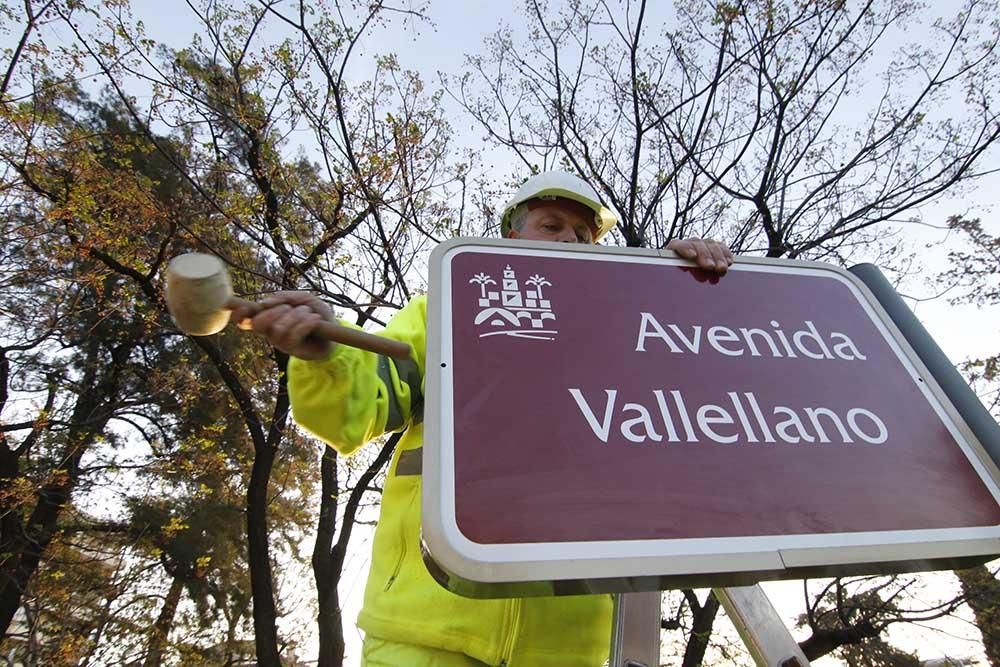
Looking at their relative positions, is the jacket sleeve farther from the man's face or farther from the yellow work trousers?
the man's face

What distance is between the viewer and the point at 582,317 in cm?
113

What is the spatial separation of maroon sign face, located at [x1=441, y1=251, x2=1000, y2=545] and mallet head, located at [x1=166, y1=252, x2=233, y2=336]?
14.4 inches

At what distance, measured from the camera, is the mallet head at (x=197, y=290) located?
3.06ft

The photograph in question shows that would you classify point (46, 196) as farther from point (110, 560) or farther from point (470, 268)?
point (470, 268)

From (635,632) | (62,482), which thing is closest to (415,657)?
(635,632)

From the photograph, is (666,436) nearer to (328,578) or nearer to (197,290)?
(197,290)

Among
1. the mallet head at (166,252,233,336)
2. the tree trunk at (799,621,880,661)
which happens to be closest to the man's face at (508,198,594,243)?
the mallet head at (166,252,233,336)

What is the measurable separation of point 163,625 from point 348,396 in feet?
31.8

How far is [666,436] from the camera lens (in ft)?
3.17

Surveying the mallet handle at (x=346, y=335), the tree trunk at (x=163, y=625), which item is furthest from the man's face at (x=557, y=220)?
the tree trunk at (x=163, y=625)

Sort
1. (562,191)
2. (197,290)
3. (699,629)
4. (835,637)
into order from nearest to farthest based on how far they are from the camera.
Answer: (197,290) → (562,191) → (699,629) → (835,637)

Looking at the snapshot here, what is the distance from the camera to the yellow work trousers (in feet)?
3.62

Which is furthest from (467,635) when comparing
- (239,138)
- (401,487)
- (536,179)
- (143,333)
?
(143,333)

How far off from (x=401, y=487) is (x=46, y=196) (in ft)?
22.0
